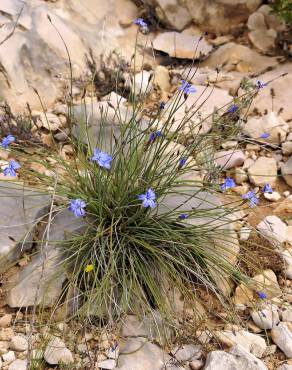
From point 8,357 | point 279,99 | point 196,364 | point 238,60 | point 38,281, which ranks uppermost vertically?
point 238,60

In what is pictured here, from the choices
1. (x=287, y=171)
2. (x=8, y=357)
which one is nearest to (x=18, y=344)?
(x=8, y=357)

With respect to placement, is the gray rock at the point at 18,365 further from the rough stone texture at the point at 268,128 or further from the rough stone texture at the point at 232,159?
the rough stone texture at the point at 268,128

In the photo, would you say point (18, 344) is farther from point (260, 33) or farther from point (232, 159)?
point (260, 33)

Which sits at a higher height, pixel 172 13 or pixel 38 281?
pixel 172 13

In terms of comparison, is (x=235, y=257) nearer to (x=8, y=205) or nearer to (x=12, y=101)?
(x=8, y=205)

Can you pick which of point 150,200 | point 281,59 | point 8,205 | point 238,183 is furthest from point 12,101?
point 281,59

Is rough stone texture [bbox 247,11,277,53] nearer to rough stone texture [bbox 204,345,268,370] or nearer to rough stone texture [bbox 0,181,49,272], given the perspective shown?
rough stone texture [bbox 0,181,49,272]

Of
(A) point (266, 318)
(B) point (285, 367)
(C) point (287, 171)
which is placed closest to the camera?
(B) point (285, 367)

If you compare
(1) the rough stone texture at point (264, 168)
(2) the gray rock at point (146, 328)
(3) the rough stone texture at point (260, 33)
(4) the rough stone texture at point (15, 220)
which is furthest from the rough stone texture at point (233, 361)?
(3) the rough stone texture at point (260, 33)
